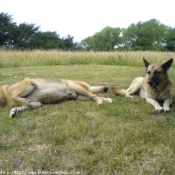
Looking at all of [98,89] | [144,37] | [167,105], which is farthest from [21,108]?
[144,37]

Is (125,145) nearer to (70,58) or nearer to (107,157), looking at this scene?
(107,157)

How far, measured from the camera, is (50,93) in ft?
14.0

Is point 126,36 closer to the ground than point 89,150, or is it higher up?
higher up

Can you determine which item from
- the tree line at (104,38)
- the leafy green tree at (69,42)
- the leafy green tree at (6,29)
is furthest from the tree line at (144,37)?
the leafy green tree at (6,29)

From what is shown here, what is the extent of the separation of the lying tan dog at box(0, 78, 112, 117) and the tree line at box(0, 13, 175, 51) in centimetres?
3284

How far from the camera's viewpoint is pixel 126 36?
63500mm

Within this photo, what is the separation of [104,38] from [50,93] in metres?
67.0

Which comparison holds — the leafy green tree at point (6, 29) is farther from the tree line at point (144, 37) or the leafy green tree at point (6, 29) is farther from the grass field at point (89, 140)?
the grass field at point (89, 140)

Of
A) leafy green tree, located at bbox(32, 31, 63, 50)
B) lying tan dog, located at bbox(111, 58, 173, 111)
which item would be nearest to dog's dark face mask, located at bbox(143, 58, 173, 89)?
lying tan dog, located at bbox(111, 58, 173, 111)

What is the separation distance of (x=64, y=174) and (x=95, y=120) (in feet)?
4.41

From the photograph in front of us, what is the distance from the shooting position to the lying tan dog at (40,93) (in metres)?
3.98

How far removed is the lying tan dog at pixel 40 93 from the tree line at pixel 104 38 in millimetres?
32844

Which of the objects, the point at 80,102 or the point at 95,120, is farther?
the point at 80,102

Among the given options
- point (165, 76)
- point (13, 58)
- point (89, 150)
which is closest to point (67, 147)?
point (89, 150)
